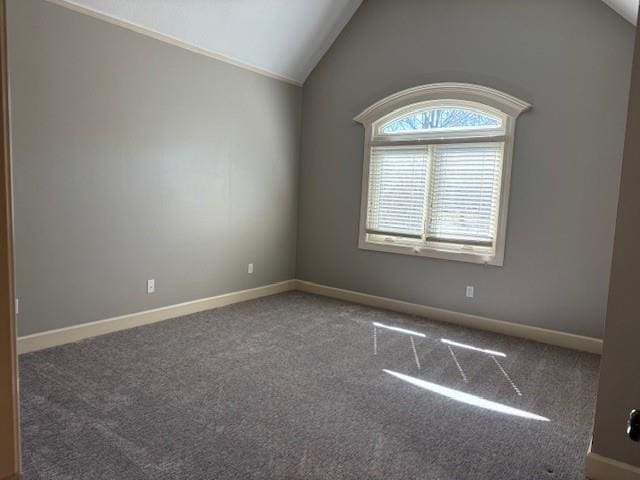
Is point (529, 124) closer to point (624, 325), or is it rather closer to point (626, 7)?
point (626, 7)

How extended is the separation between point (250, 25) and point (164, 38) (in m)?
0.88

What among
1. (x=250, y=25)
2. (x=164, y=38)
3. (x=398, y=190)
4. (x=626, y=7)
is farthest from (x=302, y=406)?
(x=626, y=7)

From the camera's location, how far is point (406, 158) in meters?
4.97

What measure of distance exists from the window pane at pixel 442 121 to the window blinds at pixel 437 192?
0.20m

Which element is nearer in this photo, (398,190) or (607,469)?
(607,469)

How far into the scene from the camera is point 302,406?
2732mm

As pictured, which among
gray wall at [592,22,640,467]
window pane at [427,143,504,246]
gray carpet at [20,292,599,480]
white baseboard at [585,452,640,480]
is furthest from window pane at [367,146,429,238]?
white baseboard at [585,452,640,480]

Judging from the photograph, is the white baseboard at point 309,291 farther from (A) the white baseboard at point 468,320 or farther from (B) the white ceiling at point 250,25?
(B) the white ceiling at point 250,25

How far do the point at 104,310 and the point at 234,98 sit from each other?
8.41 ft

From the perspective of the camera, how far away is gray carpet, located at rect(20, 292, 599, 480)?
2.15 m

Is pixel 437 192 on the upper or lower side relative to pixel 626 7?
lower

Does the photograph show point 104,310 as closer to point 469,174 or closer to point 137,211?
point 137,211

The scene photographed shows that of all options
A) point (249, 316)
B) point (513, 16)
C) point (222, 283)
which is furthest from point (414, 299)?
point (513, 16)

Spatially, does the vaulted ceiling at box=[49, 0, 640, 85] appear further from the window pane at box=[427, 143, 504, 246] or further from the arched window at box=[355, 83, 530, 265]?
the window pane at box=[427, 143, 504, 246]
